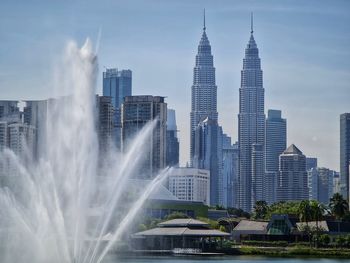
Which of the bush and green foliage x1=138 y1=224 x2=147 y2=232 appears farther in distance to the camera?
green foliage x1=138 y1=224 x2=147 y2=232

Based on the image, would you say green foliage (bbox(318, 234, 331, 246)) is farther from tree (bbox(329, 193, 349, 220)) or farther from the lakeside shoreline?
tree (bbox(329, 193, 349, 220))

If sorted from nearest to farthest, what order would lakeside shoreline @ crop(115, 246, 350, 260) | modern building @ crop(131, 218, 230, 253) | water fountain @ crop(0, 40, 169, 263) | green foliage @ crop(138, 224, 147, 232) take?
water fountain @ crop(0, 40, 169, 263) → lakeside shoreline @ crop(115, 246, 350, 260) → modern building @ crop(131, 218, 230, 253) → green foliage @ crop(138, 224, 147, 232)

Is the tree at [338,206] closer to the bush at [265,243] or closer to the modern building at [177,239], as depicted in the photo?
the bush at [265,243]

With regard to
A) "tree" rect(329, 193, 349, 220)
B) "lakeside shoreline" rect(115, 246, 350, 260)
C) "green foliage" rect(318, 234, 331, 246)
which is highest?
"tree" rect(329, 193, 349, 220)

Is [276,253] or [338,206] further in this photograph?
[338,206]

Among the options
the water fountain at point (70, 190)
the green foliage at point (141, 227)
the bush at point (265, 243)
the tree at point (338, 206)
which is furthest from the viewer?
the tree at point (338, 206)

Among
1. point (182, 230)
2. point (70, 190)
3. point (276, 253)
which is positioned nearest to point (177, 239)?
point (182, 230)

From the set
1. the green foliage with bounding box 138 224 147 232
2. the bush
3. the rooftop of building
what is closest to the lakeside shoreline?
the rooftop of building

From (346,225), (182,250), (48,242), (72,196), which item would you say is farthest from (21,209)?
(346,225)

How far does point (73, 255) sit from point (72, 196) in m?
3.89

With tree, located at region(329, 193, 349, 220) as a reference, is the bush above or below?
below

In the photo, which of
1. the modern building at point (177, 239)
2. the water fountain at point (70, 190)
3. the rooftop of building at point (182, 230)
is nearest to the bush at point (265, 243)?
the modern building at point (177, 239)

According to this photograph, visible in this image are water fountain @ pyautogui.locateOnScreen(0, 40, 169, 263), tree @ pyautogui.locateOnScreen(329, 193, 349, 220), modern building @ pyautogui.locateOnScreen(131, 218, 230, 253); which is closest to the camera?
water fountain @ pyautogui.locateOnScreen(0, 40, 169, 263)

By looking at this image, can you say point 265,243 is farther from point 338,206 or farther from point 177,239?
point 338,206
